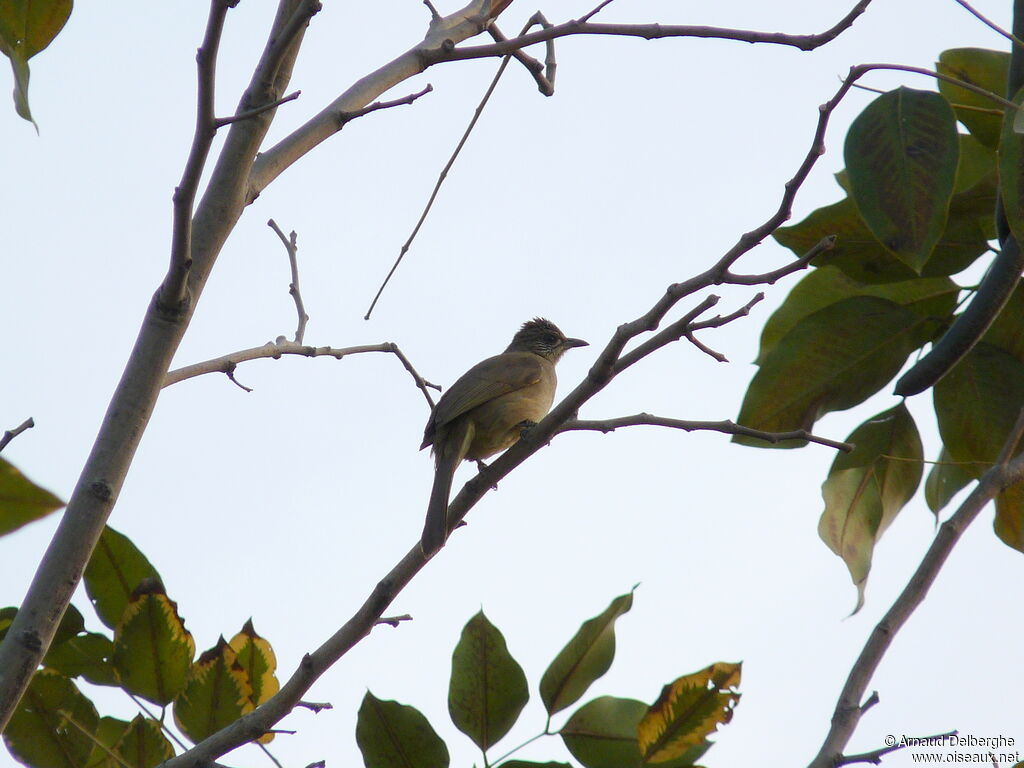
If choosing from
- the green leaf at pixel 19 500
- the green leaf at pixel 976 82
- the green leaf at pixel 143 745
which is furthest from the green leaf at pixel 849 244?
the green leaf at pixel 19 500

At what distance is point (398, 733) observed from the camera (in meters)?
2.42

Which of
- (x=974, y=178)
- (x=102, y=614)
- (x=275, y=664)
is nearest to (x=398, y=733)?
(x=275, y=664)

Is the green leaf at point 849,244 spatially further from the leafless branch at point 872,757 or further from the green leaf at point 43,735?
the green leaf at point 43,735

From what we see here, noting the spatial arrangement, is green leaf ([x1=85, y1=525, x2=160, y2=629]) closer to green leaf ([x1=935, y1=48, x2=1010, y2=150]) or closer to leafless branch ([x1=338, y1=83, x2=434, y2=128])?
leafless branch ([x1=338, y1=83, x2=434, y2=128])

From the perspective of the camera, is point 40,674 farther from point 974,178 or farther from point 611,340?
point 974,178

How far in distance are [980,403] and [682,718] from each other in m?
1.40

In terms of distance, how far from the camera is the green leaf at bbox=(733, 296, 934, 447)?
3.12m

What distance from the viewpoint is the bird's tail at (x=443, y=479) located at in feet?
11.4

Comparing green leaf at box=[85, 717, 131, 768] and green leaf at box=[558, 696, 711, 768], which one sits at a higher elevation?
green leaf at box=[85, 717, 131, 768]

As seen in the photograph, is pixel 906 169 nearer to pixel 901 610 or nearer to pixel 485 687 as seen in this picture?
pixel 901 610

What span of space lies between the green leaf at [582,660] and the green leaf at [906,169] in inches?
41.0

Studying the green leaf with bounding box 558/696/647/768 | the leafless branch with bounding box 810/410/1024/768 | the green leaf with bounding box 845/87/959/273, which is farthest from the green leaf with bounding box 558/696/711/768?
the green leaf with bounding box 845/87/959/273

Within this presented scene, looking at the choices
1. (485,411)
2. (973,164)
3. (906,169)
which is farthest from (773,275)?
(485,411)

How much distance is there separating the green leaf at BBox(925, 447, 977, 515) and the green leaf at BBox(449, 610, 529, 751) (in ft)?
5.05
